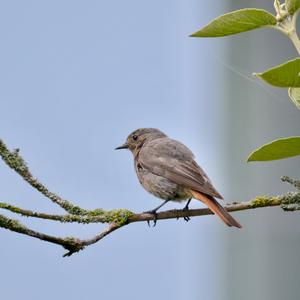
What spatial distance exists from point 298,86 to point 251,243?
7332mm

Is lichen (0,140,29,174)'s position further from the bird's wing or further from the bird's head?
the bird's head

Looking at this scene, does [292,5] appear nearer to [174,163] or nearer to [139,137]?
[174,163]

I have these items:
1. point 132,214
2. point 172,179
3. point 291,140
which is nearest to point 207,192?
point 172,179

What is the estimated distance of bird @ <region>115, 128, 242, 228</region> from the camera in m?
4.51

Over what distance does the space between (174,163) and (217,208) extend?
1.41 meters

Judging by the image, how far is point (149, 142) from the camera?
584 cm

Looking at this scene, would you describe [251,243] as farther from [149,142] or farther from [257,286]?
[149,142]

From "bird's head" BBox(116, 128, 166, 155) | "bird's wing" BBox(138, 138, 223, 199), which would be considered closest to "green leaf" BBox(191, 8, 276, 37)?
"bird's wing" BBox(138, 138, 223, 199)

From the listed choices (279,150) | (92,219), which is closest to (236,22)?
(279,150)

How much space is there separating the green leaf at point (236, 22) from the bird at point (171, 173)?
2.25 m

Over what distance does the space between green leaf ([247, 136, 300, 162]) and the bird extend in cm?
204

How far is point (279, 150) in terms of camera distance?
1.98 metres

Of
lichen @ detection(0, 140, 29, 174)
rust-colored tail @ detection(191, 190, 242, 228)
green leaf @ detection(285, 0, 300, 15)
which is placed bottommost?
rust-colored tail @ detection(191, 190, 242, 228)

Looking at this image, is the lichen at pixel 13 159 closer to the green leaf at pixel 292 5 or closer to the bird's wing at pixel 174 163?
the green leaf at pixel 292 5
